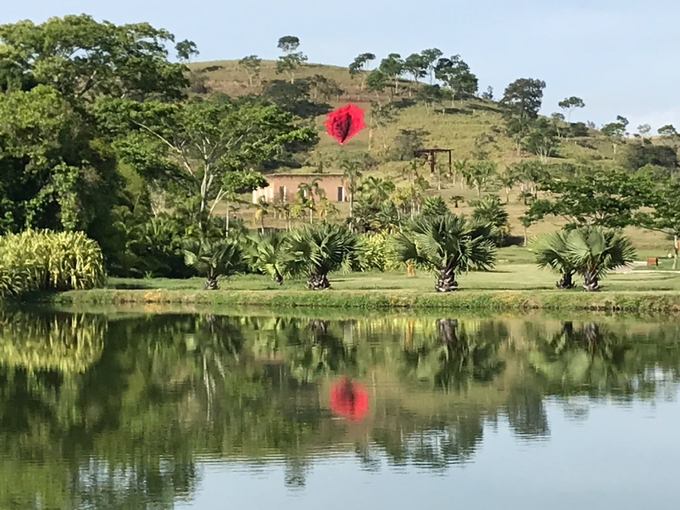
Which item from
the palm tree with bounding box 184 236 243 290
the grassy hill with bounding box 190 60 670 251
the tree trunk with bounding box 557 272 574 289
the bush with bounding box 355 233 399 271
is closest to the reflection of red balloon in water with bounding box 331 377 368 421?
the tree trunk with bounding box 557 272 574 289

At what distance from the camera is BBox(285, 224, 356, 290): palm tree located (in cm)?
3044

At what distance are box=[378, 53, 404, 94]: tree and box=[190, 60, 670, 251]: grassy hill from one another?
2164 mm

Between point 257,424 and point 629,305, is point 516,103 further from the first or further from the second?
point 257,424

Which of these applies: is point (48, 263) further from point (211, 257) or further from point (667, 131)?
point (667, 131)

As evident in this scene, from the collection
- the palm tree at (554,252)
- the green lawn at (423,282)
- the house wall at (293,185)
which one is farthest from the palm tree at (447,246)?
the house wall at (293,185)

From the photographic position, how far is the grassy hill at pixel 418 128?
102m

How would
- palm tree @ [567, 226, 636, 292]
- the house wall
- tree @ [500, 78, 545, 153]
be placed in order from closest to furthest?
palm tree @ [567, 226, 636, 292]
the house wall
tree @ [500, 78, 545, 153]

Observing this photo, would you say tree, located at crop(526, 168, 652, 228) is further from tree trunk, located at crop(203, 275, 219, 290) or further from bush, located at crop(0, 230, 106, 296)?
bush, located at crop(0, 230, 106, 296)

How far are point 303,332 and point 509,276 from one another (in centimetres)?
1638

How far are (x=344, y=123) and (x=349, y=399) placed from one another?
357 feet

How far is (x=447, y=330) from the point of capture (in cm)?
2341

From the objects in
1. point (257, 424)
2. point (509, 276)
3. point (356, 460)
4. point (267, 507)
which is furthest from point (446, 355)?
point (509, 276)

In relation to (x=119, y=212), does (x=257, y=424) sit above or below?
below

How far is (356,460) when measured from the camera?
10695 mm
